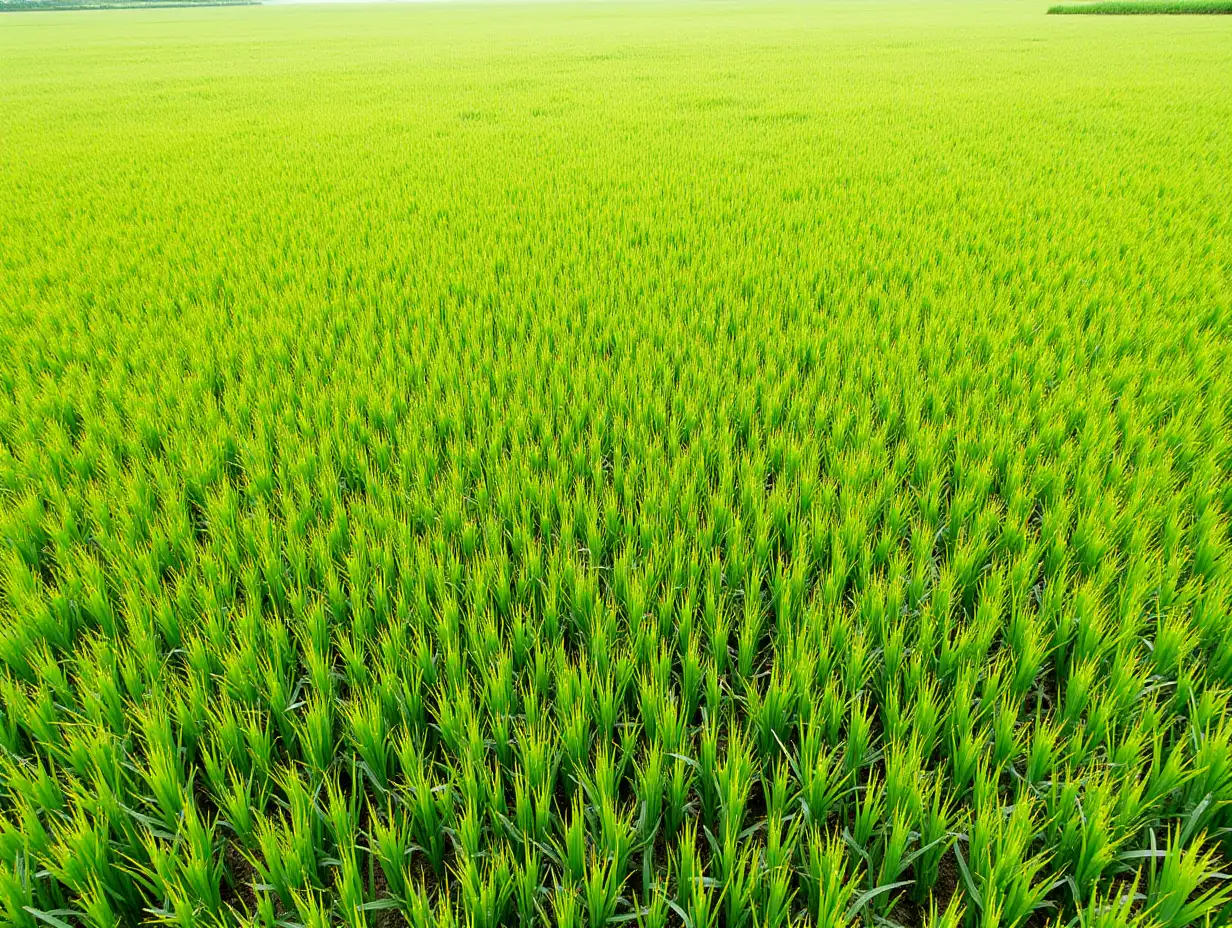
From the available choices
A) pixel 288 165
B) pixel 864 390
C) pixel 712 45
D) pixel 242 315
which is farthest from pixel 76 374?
pixel 712 45

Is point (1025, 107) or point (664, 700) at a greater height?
point (1025, 107)

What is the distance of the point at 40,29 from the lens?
99.1ft

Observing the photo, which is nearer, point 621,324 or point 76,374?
point 76,374

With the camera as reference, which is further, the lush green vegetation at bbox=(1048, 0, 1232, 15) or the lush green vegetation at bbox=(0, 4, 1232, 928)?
the lush green vegetation at bbox=(1048, 0, 1232, 15)

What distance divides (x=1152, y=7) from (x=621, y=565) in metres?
35.2

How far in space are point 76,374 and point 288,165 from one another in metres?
4.59

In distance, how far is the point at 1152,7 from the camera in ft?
83.7

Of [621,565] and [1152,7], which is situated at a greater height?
[1152,7]

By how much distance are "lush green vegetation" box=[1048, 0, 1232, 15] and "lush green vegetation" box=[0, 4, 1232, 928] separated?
28.4 m

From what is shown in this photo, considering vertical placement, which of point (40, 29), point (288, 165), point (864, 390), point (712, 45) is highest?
point (40, 29)

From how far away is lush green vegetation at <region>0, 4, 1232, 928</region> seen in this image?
111cm

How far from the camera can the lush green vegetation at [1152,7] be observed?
2369 cm

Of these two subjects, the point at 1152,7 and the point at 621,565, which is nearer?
the point at 621,565

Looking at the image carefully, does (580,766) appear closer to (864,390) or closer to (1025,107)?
(864,390)
